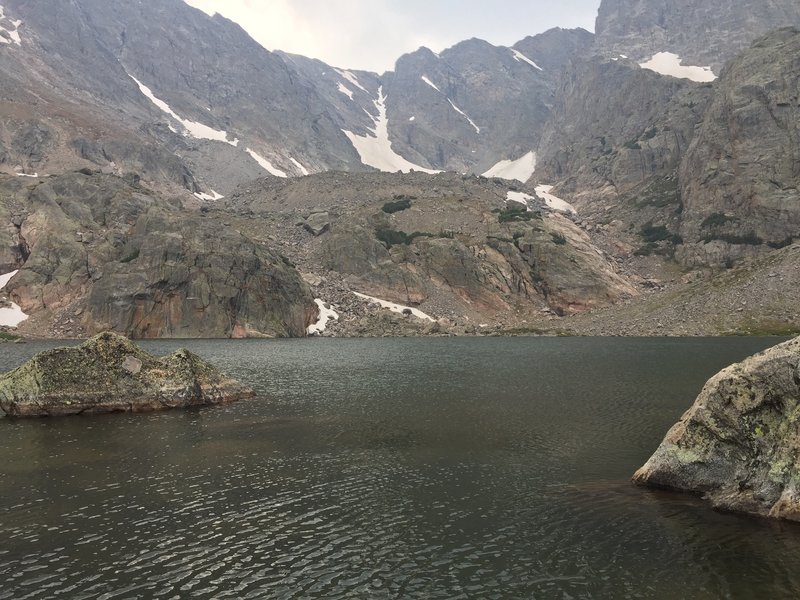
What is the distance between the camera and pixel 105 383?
43.2 metres

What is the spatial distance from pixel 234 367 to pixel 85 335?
2650 inches

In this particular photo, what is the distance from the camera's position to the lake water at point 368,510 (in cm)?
1549

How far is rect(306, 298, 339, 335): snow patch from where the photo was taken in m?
139

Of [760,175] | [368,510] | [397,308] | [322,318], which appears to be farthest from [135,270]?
[760,175]

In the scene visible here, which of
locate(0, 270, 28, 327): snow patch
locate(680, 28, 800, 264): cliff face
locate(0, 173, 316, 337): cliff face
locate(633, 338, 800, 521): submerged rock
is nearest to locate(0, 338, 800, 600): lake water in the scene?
locate(633, 338, 800, 521): submerged rock

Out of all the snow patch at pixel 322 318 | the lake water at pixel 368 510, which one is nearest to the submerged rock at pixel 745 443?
the lake water at pixel 368 510

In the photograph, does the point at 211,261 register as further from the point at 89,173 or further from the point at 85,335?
the point at 89,173

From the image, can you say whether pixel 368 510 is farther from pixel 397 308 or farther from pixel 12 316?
pixel 397 308

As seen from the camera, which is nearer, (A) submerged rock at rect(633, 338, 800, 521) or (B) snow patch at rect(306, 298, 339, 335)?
(A) submerged rock at rect(633, 338, 800, 521)

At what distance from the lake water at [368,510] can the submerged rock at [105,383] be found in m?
2.54

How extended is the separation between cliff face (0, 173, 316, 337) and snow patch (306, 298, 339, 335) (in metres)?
2.22

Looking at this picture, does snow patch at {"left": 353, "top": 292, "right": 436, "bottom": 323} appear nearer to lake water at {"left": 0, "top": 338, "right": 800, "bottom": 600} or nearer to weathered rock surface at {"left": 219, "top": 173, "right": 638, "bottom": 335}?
weathered rock surface at {"left": 219, "top": 173, "right": 638, "bottom": 335}

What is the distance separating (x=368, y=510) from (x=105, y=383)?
3175cm

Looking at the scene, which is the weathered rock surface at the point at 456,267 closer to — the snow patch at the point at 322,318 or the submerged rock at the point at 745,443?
the snow patch at the point at 322,318
